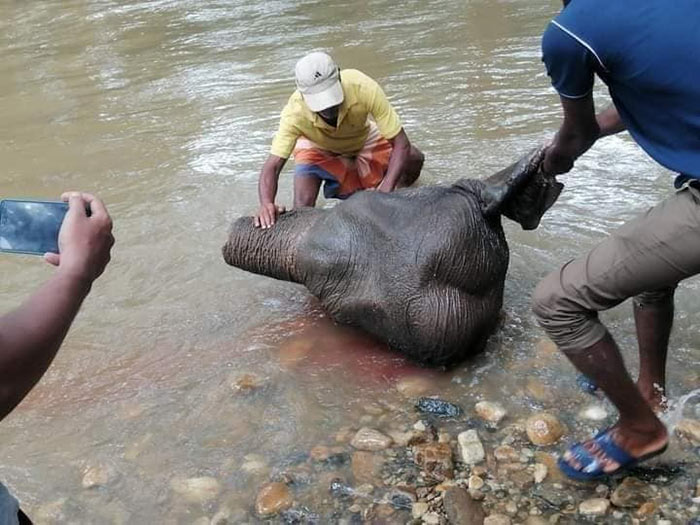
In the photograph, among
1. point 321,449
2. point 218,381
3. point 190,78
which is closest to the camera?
point 321,449

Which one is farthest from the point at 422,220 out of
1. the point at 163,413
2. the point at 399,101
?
the point at 399,101

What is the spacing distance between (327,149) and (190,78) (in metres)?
3.91

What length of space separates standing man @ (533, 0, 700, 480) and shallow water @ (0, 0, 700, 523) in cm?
51

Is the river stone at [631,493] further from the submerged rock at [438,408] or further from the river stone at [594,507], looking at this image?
the submerged rock at [438,408]

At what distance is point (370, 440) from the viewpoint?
10.3 ft

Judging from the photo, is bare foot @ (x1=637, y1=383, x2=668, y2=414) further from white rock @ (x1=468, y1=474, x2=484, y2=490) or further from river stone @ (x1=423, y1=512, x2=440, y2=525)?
river stone @ (x1=423, y1=512, x2=440, y2=525)

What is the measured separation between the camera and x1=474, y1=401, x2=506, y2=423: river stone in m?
3.21

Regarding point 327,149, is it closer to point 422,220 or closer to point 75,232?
point 422,220

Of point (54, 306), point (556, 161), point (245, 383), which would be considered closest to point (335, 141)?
point (245, 383)

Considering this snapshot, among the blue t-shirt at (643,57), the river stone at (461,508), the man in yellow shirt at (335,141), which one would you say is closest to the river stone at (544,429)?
the river stone at (461,508)

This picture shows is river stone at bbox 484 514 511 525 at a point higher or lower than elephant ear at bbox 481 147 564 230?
lower

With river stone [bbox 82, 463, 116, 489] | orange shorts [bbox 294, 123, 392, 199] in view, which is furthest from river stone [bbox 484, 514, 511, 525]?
orange shorts [bbox 294, 123, 392, 199]

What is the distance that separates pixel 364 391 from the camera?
3.55 meters

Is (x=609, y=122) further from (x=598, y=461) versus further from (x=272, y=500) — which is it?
(x=272, y=500)
